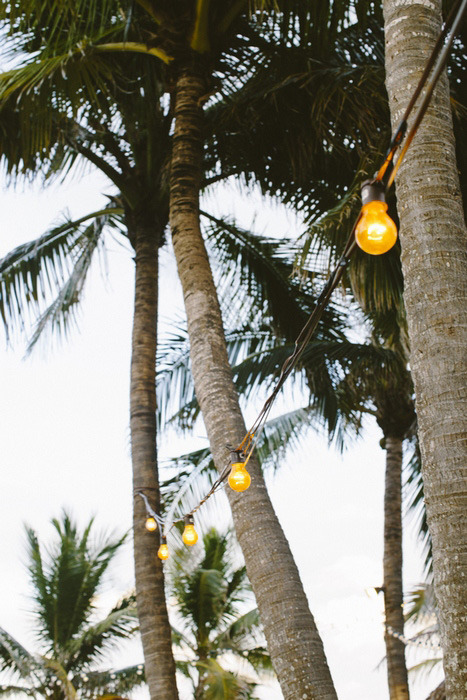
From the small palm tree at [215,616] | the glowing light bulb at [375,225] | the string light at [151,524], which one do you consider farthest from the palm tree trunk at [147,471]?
the small palm tree at [215,616]

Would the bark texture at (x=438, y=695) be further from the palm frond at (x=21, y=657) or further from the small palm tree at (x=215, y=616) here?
the small palm tree at (x=215, y=616)

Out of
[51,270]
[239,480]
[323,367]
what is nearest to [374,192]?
[239,480]

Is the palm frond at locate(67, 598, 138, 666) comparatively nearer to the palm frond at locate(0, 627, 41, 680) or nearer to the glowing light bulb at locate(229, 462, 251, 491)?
the palm frond at locate(0, 627, 41, 680)

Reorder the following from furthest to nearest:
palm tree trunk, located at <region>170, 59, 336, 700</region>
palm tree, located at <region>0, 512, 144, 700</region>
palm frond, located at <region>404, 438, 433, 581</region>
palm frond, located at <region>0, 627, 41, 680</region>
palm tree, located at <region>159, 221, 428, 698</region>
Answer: palm tree, located at <region>0, 512, 144, 700</region> < palm frond, located at <region>0, 627, 41, 680</region> < palm frond, located at <region>404, 438, 433, 581</region> < palm tree, located at <region>159, 221, 428, 698</region> < palm tree trunk, located at <region>170, 59, 336, 700</region>

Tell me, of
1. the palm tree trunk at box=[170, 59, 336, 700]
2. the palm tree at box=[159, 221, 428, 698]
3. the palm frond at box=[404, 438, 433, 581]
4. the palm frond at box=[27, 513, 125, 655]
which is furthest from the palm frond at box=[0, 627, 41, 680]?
the palm tree trunk at box=[170, 59, 336, 700]

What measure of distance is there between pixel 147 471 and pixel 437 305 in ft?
13.9

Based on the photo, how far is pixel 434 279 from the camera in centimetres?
311

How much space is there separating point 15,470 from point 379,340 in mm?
20383

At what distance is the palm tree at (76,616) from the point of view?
45.2 feet

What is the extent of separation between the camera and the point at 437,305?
10.0 feet

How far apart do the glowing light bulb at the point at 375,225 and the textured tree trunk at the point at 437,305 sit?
1.28m

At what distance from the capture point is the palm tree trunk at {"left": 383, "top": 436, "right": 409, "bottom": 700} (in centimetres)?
930

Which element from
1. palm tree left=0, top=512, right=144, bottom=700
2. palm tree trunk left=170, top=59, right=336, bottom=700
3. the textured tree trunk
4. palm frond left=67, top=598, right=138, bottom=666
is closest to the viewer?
the textured tree trunk

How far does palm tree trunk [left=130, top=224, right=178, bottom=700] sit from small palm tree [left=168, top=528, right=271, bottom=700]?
830cm
